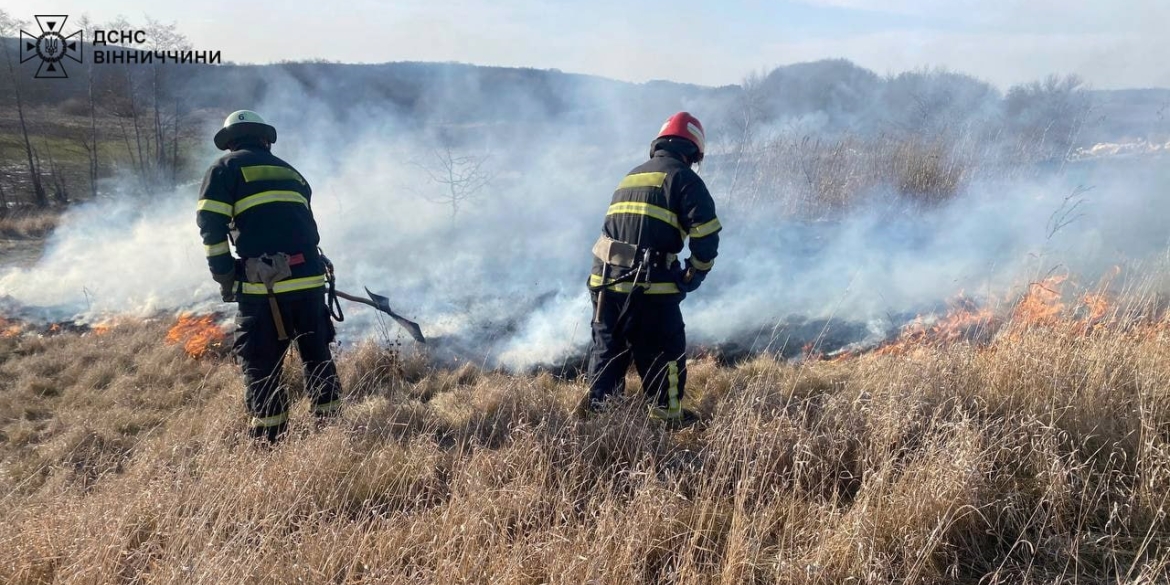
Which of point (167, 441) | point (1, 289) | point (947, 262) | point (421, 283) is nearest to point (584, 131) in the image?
point (421, 283)

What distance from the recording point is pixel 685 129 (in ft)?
12.3

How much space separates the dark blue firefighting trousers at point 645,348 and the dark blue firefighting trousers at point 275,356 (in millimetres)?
1675

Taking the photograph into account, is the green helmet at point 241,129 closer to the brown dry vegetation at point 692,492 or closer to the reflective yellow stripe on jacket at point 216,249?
the reflective yellow stripe on jacket at point 216,249

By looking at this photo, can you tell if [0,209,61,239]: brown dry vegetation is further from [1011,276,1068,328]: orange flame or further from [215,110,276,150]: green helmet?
[1011,276,1068,328]: orange flame

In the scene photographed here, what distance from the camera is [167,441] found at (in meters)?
3.53

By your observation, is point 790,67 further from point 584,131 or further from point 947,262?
point 947,262

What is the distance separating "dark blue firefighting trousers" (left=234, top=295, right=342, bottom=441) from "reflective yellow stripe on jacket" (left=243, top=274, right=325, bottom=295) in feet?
0.20

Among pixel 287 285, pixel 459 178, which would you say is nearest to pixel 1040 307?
pixel 287 285

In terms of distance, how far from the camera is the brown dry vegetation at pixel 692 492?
85.6 inches

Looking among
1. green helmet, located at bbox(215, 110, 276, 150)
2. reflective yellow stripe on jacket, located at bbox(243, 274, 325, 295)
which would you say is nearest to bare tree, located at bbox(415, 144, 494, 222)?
green helmet, located at bbox(215, 110, 276, 150)

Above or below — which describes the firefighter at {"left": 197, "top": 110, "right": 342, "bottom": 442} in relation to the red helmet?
below

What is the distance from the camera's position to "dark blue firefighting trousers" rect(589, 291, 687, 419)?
12.0 feet

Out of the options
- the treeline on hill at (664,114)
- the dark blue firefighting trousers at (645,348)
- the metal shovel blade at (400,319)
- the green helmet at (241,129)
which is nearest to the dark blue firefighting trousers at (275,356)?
the metal shovel blade at (400,319)

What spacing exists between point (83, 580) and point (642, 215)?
2.93 metres
